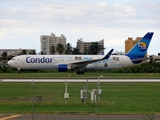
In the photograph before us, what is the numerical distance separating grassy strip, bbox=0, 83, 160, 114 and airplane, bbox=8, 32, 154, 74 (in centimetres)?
2296

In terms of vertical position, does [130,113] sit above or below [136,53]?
below

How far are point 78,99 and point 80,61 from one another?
1339 inches

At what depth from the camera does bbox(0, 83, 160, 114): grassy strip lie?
2205cm

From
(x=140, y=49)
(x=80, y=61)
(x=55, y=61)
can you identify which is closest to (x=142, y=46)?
(x=140, y=49)

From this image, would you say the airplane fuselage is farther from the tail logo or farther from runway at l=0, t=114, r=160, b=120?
runway at l=0, t=114, r=160, b=120

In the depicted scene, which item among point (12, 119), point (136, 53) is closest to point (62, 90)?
point (12, 119)

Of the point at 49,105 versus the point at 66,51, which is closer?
the point at 49,105

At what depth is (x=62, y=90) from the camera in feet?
104

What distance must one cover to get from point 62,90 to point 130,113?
11.9 m

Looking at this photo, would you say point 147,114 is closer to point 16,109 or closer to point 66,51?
point 16,109

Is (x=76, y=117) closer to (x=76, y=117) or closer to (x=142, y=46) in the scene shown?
(x=76, y=117)

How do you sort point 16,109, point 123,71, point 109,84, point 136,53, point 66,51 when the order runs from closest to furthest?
point 16,109 < point 109,84 < point 136,53 < point 123,71 < point 66,51

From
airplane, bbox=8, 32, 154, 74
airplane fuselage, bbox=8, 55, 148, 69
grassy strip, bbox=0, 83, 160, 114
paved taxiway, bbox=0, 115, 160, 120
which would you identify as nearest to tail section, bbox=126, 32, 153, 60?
airplane, bbox=8, 32, 154, 74

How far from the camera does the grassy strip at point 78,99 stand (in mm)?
22045
